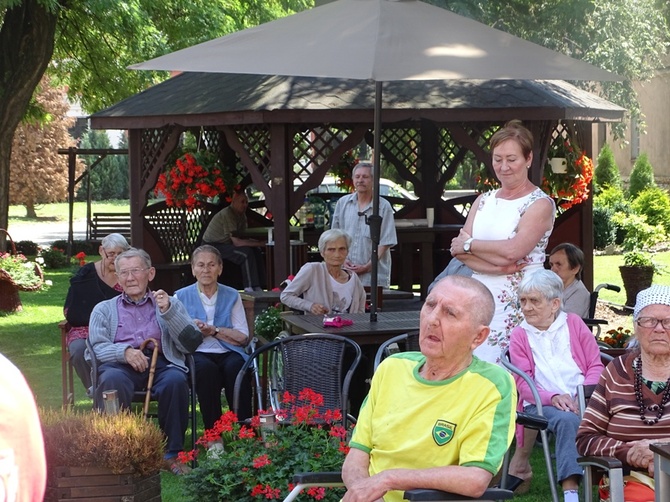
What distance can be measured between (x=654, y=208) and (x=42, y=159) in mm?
20945

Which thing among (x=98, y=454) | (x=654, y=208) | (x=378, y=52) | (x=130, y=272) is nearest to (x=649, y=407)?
(x=98, y=454)

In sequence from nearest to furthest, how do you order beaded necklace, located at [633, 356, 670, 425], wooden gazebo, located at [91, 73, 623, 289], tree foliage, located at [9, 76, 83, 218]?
beaded necklace, located at [633, 356, 670, 425] → wooden gazebo, located at [91, 73, 623, 289] → tree foliage, located at [9, 76, 83, 218]

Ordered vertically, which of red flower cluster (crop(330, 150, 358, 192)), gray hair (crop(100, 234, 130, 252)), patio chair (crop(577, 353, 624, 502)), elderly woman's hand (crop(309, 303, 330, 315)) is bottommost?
patio chair (crop(577, 353, 624, 502))

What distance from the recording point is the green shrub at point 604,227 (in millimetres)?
19938

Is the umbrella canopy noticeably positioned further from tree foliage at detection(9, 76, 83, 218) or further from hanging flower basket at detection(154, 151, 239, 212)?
tree foliage at detection(9, 76, 83, 218)

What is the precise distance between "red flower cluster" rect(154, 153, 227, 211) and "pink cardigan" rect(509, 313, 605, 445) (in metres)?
6.44

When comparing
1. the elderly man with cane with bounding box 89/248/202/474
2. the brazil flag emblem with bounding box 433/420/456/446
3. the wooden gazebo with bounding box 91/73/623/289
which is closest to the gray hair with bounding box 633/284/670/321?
the brazil flag emblem with bounding box 433/420/456/446

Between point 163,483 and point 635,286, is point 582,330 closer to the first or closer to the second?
point 163,483

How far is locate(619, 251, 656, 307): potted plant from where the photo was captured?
12969 mm

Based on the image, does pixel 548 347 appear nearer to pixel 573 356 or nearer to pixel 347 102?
pixel 573 356

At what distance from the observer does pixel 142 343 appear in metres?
6.39

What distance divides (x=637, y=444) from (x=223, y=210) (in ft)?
29.5

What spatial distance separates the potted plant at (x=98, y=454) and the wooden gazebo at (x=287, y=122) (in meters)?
5.49

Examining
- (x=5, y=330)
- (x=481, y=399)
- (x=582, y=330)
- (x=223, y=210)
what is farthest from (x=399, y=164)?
(x=481, y=399)
